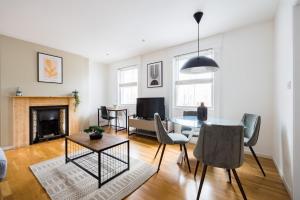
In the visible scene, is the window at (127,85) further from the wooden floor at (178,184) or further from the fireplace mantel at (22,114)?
the wooden floor at (178,184)

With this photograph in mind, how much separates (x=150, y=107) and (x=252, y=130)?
2.39 metres

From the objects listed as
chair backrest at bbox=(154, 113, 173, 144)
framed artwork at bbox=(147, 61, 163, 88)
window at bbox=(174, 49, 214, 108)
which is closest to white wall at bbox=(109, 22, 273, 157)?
window at bbox=(174, 49, 214, 108)

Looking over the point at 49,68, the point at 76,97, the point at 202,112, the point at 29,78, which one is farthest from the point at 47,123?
the point at 202,112

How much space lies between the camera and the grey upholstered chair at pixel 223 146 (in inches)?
54.0

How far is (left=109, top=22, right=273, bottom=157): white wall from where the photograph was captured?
2557mm

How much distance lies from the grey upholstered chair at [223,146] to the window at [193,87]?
6.40 feet

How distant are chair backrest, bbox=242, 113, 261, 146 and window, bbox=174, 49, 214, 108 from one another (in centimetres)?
95

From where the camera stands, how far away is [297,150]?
1.45 meters

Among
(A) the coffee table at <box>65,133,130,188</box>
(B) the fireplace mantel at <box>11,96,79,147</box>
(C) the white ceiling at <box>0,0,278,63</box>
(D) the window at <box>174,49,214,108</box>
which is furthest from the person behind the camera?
(D) the window at <box>174,49,214,108</box>

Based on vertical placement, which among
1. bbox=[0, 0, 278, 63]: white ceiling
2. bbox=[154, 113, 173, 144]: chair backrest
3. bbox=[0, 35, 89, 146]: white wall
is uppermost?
bbox=[0, 0, 278, 63]: white ceiling

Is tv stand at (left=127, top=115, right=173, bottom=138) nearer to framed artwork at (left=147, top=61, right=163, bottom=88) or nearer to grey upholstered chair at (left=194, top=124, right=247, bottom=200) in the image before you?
framed artwork at (left=147, top=61, right=163, bottom=88)

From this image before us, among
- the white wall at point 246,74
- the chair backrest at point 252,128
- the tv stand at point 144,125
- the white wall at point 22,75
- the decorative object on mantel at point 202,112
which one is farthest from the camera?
the tv stand at point 144,125

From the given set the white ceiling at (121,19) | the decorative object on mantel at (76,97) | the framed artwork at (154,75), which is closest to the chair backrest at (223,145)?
the white ceiling at (121,19)

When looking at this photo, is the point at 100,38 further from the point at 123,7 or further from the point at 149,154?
the point at 149,154
